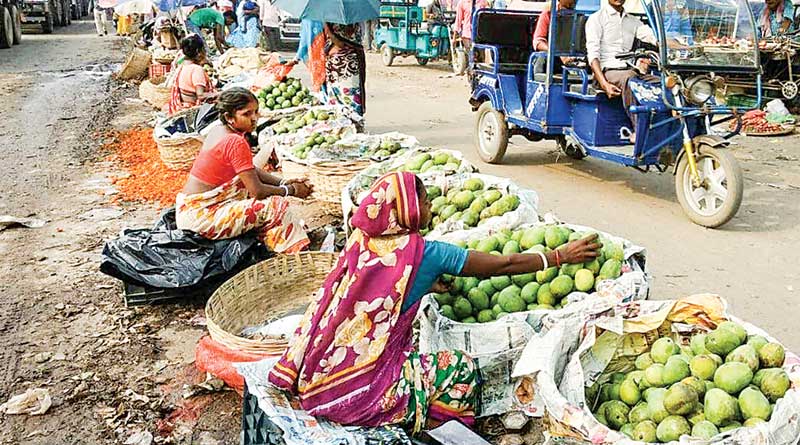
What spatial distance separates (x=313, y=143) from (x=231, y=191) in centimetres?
178

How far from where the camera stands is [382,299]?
8.96 feet

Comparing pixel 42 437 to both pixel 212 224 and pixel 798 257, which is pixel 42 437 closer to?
pixel 212 224

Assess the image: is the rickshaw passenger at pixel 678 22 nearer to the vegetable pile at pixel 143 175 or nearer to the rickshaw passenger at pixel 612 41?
the rickshaw passenger at pixel 612 41

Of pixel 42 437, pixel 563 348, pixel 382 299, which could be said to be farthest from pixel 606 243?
pixel 42 437

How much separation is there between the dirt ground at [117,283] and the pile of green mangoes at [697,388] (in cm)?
164

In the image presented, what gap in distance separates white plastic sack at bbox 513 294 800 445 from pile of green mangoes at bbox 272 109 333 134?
4549 mm

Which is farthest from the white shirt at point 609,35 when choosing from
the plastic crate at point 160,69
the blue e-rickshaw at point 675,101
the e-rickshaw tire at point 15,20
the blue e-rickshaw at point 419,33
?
the e-rickshaw tire at point 15,20

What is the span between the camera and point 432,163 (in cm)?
532

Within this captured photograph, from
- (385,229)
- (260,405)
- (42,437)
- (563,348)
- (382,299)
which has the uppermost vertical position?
(385,229)

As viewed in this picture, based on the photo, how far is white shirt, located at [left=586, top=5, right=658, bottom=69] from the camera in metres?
6.61

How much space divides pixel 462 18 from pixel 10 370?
13.2 m

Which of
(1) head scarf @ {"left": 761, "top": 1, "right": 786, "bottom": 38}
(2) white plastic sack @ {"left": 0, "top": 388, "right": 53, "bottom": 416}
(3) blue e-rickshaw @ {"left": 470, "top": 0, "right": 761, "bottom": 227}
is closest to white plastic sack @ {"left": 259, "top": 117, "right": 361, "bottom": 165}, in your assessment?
(3) blue e-rickshaw @ {"left": 470, "top": 0, "right": 761, "bottom": 227}

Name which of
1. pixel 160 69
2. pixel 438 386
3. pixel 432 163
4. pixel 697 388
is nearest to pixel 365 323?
pixel 438 386

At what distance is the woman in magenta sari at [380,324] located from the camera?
2672mm
